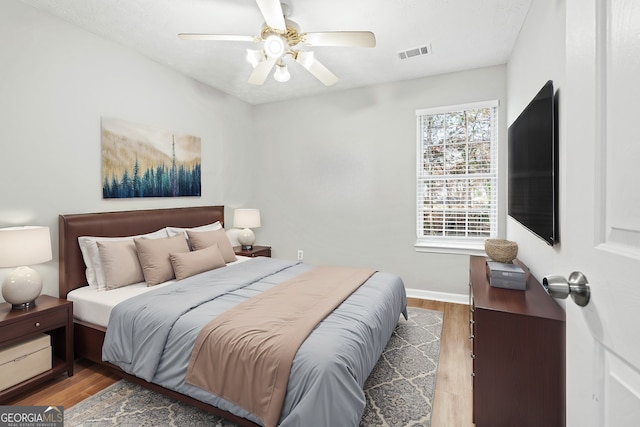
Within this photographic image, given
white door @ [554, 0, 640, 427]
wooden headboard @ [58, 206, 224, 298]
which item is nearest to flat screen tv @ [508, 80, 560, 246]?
white door @ [554, 0, 640, 427]

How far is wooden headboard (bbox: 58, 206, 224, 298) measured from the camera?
2.63m

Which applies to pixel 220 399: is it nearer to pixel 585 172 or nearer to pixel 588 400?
pixel 588 400

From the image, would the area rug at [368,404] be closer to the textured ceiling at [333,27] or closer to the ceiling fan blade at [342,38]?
the ceiling fan blade at [342,38]

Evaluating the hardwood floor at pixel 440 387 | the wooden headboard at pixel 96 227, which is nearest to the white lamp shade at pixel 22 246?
the wooden headboard at pixel 96 227

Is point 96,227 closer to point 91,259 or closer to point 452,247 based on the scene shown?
point 91,259

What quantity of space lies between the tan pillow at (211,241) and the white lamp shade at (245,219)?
2.27 feet

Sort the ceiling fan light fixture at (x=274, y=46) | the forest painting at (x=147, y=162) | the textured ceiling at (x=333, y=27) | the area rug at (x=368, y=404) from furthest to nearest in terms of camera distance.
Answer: the forest painting at (x=147, y=162)
the textured ceiling at (x=333, y=27)
the ceiling fan light fixture at (x=274, y=46)
the area rug at (x=368, y=404)

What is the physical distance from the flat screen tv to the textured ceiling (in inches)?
39.6

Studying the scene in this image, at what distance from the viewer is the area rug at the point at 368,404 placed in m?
1.86

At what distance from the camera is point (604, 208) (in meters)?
0.65

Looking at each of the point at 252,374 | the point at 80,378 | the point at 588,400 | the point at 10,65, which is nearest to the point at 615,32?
the point at 588,400

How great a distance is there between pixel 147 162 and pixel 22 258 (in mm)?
1544

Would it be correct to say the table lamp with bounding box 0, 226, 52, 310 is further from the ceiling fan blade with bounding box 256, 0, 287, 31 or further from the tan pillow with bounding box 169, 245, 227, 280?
the ceiling fan blade with bounding box 256, 0, 287, 31

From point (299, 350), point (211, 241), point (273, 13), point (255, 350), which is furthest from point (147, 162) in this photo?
point (299, 350)
